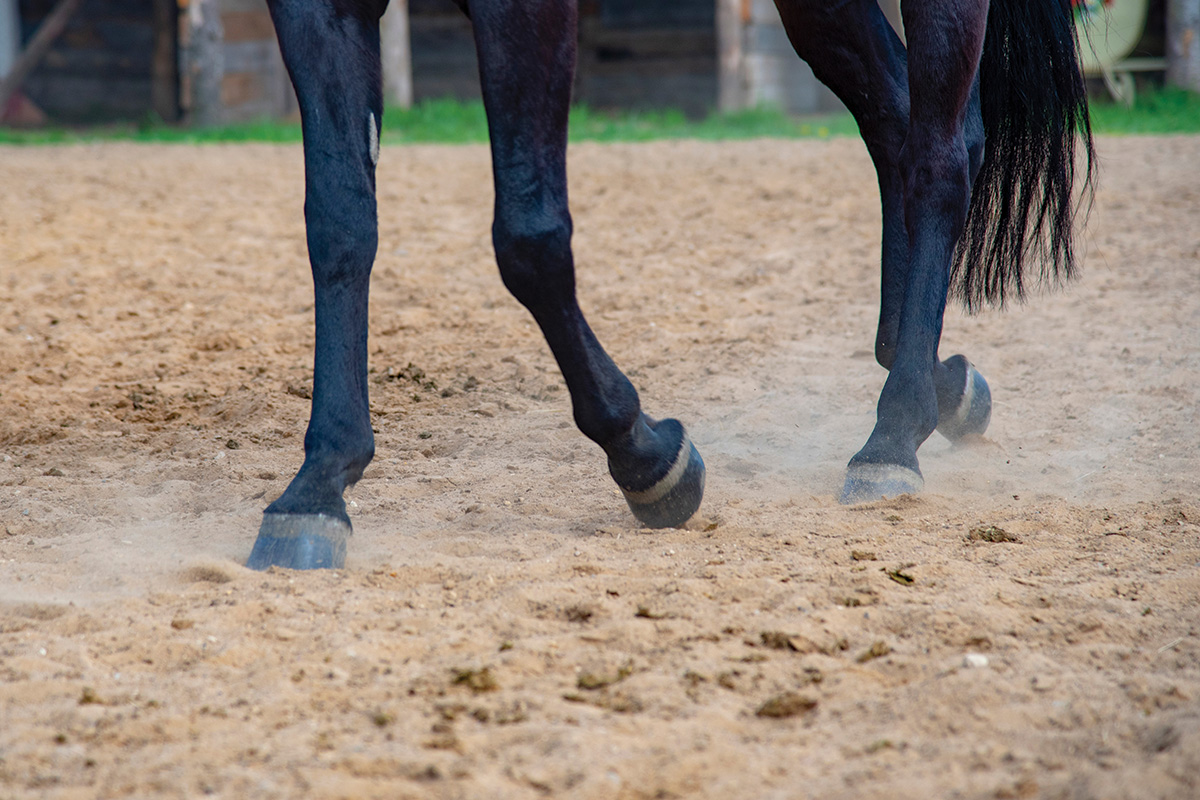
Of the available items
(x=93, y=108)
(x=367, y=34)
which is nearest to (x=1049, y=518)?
(x=367, y=34)

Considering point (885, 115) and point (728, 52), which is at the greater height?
point (728, 52)

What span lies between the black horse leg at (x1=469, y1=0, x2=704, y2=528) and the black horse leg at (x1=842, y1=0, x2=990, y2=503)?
1.69 feet

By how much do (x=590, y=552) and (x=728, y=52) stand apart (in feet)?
34.5

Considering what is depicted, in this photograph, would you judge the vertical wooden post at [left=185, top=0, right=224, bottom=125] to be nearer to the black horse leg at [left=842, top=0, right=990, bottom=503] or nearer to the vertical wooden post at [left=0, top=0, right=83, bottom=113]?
the vertical wooden post at [left=0, top=0, right=83, bottom=113]

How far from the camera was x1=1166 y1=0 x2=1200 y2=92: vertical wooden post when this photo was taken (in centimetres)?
1012

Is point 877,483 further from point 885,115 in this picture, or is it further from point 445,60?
point 445,60

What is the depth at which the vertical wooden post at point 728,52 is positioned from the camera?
450 inches

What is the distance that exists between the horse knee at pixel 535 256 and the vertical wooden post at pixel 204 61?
8805mm

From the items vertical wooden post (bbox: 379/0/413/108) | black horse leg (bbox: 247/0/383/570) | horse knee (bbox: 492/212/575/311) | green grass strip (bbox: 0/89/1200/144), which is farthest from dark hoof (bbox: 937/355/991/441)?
vertical wooden post (bbox: 379/0/413/108)

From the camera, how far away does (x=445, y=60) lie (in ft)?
45.2

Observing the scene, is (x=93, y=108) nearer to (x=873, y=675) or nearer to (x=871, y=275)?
(x=871, y=275)

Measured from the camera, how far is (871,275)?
4.36 m

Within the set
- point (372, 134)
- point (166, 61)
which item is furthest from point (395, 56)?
point (372, 134)

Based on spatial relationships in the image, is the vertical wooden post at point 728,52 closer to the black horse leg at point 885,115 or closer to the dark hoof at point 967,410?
the black horse leg at point 885,115
